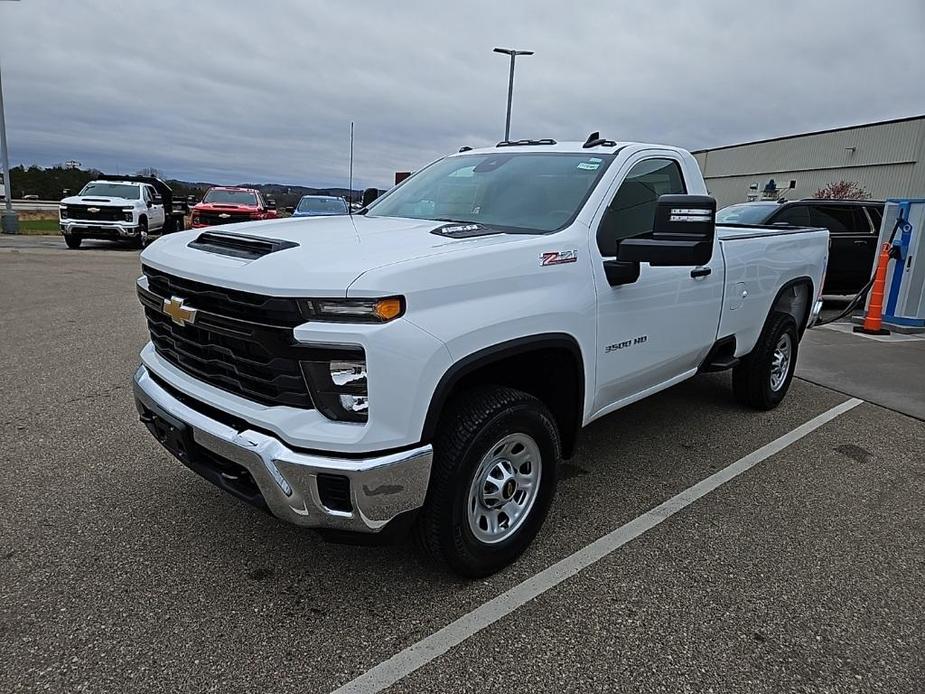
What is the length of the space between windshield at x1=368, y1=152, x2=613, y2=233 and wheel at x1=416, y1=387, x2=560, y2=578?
1.00m

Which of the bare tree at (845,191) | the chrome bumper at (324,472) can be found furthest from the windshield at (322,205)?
the bare tree at (845,191)

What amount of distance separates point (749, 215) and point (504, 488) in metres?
9.72

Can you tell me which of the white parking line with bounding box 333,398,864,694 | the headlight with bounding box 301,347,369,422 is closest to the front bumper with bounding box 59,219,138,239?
the white parking line with bounding box 333,398,864,694

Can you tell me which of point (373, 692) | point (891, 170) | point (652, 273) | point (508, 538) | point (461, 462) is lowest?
point (373, 692)

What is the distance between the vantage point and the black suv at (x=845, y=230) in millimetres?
11188

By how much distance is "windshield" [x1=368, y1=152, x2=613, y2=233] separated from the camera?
3418 millimetres

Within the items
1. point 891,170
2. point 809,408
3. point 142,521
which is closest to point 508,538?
point 142,521

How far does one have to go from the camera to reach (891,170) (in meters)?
27.8

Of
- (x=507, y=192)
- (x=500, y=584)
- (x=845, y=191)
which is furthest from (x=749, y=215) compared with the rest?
(x=845, y=191)

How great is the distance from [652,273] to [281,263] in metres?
2.04

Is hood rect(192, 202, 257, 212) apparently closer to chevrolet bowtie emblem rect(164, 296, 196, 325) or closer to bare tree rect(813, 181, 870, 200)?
chevrolet bowtie emblem rect(164, 296, 196, 325)

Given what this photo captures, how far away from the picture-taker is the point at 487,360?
8.59 ft

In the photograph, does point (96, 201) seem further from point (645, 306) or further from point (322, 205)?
point (645, 306)

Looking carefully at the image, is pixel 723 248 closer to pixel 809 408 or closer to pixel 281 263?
pixel 809 408
